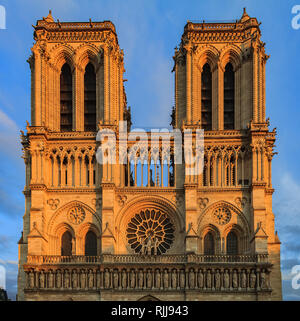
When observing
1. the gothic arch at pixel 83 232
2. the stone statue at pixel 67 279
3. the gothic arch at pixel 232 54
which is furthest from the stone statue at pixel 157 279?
the gothic arch at pixel 232 54

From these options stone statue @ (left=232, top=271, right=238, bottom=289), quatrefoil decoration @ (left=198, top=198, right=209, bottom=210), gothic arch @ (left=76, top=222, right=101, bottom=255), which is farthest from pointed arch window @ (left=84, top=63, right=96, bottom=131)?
stone statue @ (left=232, top=271, right=238, bottom=289)

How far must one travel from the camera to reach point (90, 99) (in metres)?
51.0

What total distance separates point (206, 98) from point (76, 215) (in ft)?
44.7

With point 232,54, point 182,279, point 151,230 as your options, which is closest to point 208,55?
point 232,54

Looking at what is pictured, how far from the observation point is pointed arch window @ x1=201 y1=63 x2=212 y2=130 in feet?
166

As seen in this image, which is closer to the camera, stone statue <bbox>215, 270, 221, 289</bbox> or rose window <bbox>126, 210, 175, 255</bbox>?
stone statue <bbox>215, 270, 221, 289</bbox>

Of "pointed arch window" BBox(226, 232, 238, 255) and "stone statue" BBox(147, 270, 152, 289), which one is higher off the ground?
"pointed arch window" BBox(226, 232, 238, 255)

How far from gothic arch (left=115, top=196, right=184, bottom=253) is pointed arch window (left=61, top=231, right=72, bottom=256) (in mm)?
3570

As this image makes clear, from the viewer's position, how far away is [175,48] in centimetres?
5125

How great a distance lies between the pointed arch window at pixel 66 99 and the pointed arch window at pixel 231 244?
48.5 feet

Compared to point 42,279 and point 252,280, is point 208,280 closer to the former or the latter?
point 252,280

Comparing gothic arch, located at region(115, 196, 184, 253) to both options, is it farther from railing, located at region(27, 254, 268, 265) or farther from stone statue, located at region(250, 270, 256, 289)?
stone statue, located at region(250, 270, 256, 289)

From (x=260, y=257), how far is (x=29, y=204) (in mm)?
17247

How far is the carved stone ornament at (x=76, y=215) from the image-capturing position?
4775 cm
